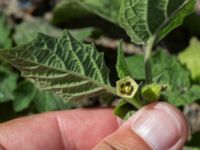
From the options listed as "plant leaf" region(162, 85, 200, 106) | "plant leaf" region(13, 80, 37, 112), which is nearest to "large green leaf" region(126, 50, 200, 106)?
"plant leaf" region(162, 85, 200, 106)

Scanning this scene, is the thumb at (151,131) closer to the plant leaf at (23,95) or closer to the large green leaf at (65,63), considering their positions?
the large green leaf at (65,63)

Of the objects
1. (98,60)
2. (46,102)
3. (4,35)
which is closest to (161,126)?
(98,60)

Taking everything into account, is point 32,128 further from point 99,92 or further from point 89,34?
point 89,34

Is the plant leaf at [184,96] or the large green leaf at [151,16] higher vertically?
the large green leaf at [151,16]

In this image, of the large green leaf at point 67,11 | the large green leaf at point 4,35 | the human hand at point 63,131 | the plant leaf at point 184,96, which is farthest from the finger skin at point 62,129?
the large green leaf at point 67,11

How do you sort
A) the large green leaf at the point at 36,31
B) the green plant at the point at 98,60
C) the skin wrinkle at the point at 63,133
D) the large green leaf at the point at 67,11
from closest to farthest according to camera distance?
the green plant at the point at 98,60 → the skin wrinkle at the point at 63,133 → the large green leaf at the point at 36,31 → the large green leaf at the point at 67,11

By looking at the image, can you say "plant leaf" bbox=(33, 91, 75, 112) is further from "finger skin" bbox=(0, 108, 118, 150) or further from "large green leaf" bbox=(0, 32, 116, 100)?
"large green leaf" bbox=(0, 32, 116, 100)

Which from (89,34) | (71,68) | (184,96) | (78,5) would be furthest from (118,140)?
(78,5)

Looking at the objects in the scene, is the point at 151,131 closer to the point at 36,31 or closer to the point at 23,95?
the point at 23,95
